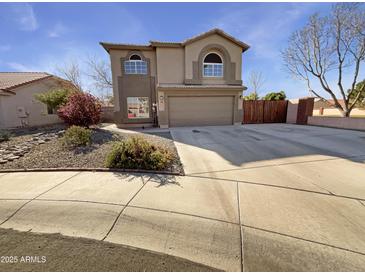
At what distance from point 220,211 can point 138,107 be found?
1301cm

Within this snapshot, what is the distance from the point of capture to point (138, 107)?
14.9 m

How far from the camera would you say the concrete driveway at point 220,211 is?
7.69ft

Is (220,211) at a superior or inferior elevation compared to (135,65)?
inferior

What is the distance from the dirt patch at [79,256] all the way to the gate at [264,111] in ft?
51.0

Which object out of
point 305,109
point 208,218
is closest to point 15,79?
point 208,218

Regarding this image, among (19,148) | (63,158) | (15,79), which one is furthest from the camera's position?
(15,79)

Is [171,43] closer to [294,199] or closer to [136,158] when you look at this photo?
[136,158]

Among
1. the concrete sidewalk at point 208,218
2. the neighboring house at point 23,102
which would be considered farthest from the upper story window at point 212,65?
the neighboring house at point 23,102

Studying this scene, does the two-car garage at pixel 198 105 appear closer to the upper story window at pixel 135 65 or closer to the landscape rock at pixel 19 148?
the upper story window at pixel 135 65

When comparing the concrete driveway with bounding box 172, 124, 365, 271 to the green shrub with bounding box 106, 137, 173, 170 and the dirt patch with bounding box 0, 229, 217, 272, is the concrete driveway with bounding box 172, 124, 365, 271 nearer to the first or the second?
the green shrub with bounding box 106, 137, 173, 170

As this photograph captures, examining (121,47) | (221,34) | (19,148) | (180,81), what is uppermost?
(221,34)

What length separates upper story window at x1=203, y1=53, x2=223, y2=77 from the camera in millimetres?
14594

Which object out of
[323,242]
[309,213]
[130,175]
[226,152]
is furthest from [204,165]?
[323,242]

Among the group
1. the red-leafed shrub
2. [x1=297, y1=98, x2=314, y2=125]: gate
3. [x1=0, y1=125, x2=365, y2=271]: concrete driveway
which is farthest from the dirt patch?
[x1=297, y1=98, x2=314, y2=125]: gate
